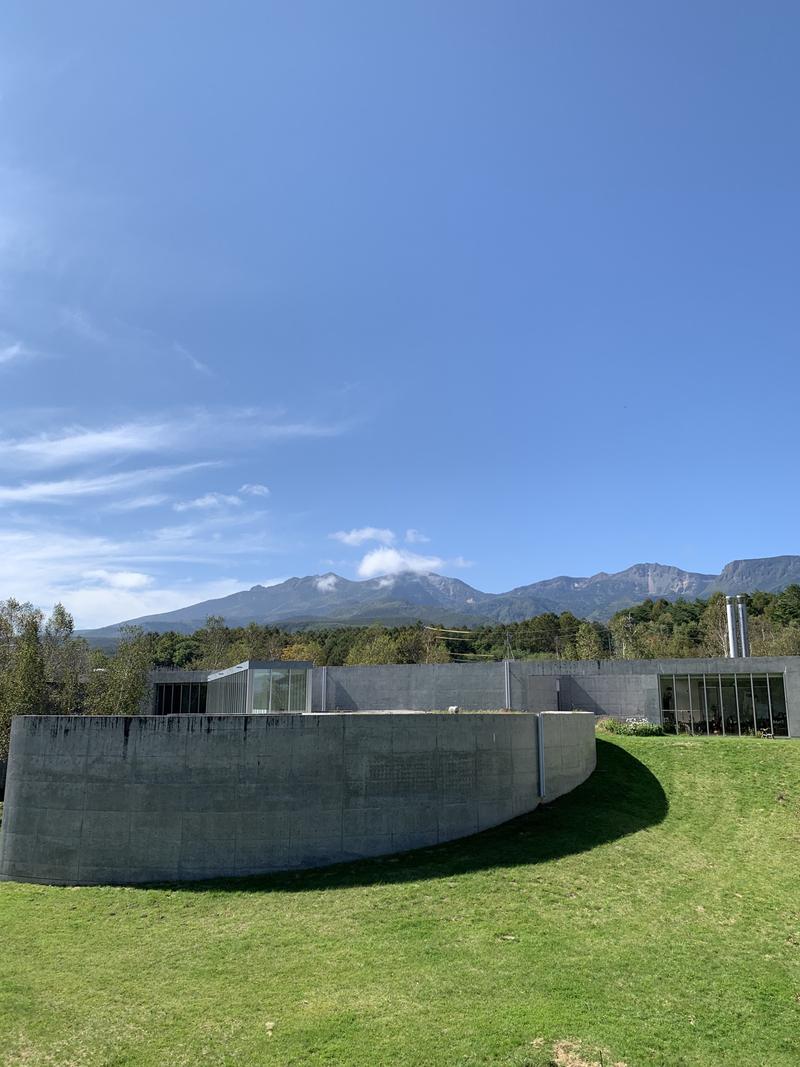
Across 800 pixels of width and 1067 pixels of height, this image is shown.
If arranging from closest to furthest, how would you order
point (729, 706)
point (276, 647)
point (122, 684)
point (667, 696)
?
point (729, 706)
point (667, 696)
point (122, 684)
point (276, 647)

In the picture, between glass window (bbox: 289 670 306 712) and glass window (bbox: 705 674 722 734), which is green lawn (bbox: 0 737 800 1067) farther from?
glass window (bbox: 705 674 722 734)

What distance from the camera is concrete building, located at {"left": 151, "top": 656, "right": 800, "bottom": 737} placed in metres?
39.8

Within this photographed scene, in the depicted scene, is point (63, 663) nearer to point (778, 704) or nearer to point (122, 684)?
point (122, 684)

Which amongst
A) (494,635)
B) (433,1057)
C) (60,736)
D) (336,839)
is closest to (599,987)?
(433,1057)

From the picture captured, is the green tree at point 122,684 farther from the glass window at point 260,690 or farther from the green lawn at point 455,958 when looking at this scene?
the green lawn at point 455,958

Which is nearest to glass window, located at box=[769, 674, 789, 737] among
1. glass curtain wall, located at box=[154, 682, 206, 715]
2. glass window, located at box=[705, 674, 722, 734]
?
glass window, located at box=[705, 674, 722, 734]

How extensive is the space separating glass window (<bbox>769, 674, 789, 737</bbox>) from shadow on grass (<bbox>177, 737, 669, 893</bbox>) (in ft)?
51.9

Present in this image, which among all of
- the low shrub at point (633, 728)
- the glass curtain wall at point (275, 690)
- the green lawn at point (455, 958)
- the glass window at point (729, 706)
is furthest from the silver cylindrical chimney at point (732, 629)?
the glass curtain wall at point (275, 690)

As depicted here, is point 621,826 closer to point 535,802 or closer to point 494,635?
point 535,802

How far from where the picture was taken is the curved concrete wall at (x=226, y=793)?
789 inches

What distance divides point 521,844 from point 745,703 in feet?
83.1

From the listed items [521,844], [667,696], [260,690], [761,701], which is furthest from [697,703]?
[260,690]

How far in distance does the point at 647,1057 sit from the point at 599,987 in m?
2.48

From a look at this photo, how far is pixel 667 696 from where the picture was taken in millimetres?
42062
